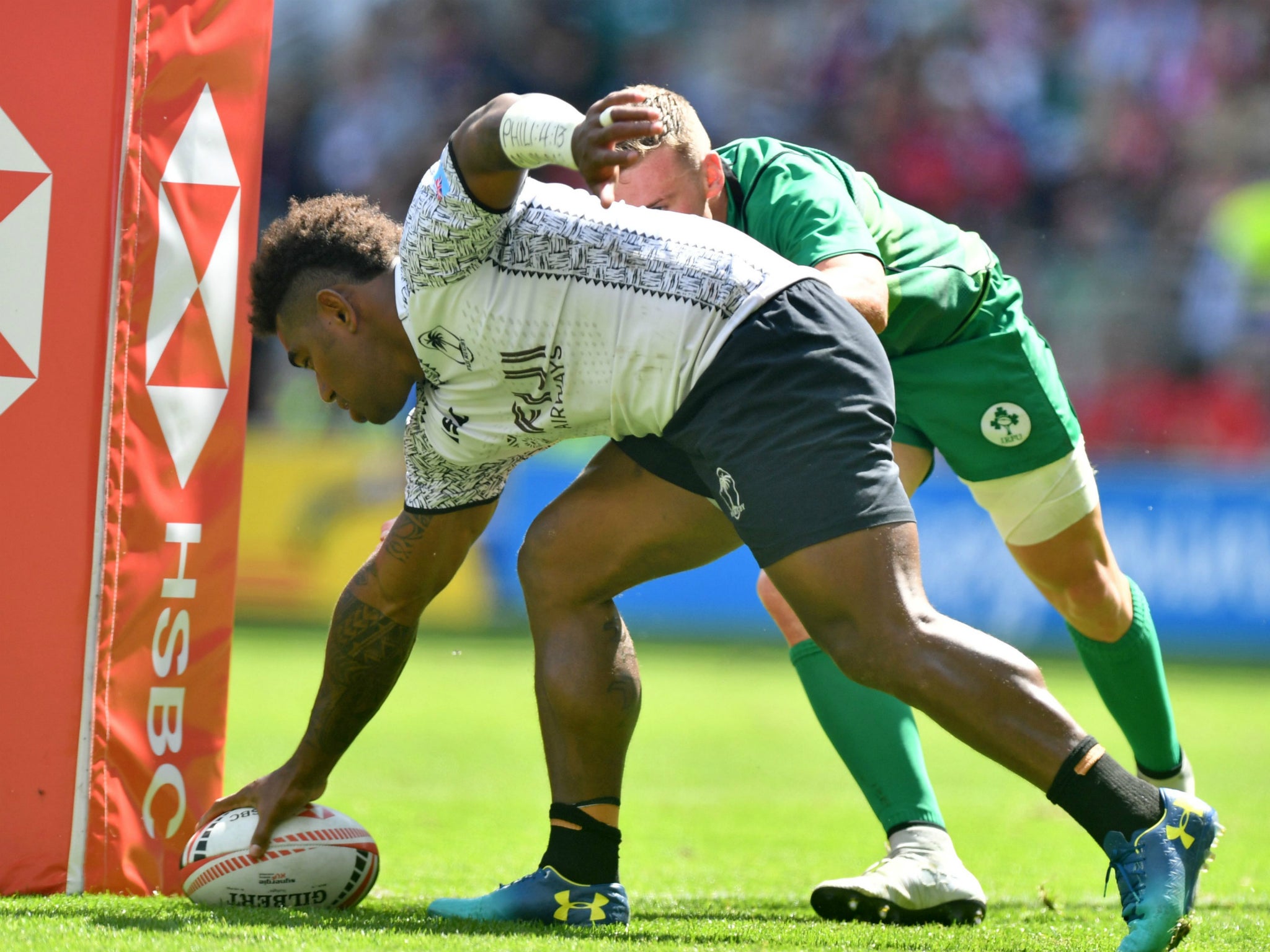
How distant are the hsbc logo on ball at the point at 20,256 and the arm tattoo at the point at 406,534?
Result: 2.95ft

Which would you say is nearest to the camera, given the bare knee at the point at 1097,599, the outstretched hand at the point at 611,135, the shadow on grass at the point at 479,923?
the outstretched hand at the point at 611,135

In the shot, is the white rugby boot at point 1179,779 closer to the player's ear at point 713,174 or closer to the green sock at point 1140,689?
the green sock at point 1140,689

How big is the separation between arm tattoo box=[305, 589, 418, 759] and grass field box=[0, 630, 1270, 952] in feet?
1.47

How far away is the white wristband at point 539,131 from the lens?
8.55ft

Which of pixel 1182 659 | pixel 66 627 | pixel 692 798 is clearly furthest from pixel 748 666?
pixel 66 627

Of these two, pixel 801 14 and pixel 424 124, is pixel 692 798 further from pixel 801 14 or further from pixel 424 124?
pixel 801 14

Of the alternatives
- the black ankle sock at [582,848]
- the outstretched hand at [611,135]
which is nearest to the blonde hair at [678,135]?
the outstretched hand at [611,135]

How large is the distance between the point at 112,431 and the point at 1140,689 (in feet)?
9.35

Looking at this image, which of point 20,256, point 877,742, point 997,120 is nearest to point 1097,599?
point 877,742

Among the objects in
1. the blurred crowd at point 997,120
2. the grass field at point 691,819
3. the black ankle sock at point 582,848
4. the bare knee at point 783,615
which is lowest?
the grass field at point 691,819

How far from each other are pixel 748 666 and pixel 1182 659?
11.1 feet

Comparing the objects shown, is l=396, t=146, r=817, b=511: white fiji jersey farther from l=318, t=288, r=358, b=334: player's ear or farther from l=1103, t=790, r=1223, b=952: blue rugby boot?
l=1103, t=790, r=1223, b=952: blue rugby boot

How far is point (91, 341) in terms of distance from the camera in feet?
11.1

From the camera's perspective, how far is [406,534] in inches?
136
